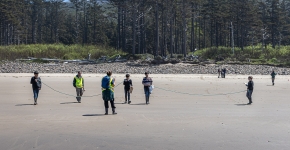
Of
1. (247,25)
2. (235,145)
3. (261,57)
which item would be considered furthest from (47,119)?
(247,25)

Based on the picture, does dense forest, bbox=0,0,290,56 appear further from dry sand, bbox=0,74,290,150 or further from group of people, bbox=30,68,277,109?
dry sand, bbox=0,74,290,150

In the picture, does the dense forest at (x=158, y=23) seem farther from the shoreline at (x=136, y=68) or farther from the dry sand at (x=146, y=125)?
the dry sand at (x=146, y=125)

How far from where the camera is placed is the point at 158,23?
166 feet

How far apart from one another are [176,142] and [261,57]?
40774 millimetres

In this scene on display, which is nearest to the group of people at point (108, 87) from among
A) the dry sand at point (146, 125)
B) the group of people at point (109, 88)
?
the group of people at point (109, 88)

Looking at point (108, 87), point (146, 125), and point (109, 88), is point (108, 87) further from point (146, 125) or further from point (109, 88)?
point (146, 125)

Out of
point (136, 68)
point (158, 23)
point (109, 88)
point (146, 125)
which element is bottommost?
point (146, 125)

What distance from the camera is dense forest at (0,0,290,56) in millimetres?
52422

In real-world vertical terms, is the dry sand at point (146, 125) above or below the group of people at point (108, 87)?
below

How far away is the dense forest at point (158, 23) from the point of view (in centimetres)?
5242

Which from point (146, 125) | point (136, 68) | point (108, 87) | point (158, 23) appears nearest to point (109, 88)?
point (108, 87)

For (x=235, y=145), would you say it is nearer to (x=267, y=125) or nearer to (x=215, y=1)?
(x=267, y=125)

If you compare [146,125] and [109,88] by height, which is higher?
[109,88]

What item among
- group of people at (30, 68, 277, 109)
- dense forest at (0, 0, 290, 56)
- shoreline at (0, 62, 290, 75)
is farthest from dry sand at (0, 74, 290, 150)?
dense forest at (0, 0, 290, 56)
